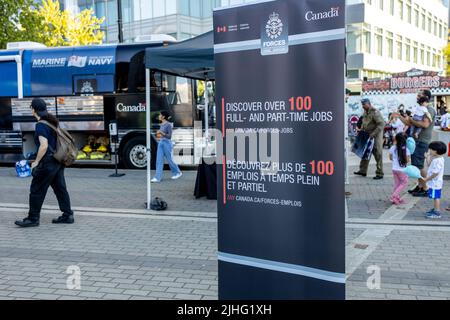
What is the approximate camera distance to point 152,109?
13.1m

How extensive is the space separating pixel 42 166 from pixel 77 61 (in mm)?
7922

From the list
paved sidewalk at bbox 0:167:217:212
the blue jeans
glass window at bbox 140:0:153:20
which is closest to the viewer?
paved sidewalk at bbox 0:167:217:212

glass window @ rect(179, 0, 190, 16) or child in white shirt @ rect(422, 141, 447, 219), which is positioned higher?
glass window @ rect(179, 0, 190, 16)

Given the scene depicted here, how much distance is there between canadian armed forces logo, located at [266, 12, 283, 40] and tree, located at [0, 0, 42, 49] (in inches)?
712

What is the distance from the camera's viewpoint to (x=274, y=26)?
2.95 m

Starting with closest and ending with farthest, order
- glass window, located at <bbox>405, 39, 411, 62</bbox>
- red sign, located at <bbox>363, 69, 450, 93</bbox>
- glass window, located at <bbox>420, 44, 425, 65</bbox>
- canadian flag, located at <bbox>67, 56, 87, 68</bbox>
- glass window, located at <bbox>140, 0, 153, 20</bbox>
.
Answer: canadian flag, located at <bbox>67, 56, 87, 68</bbox>, red sign, located at <bbox>363, 69, 450, 93</bbox>, glass window, located at <bbox>140, 0, 153, 20</bbox>, glass window, located at <bbox>405, 39, 411, 62</bbox>, glass window, located at <bbox>420, 44, 425, 65</bbox>

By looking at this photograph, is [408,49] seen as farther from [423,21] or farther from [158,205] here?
[158,205]

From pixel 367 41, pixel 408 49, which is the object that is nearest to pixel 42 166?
pixel 367 41

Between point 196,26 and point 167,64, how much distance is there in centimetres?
3175

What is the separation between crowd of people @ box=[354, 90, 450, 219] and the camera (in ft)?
23.4

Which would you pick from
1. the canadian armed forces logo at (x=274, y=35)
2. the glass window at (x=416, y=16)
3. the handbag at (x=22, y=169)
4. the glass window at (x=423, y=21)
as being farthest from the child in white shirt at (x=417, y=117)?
the glass window at (x=423, y=21)

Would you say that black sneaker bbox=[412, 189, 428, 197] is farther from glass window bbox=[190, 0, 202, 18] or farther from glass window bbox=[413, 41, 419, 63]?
glass window bbox=[413, 41, 419, 63]

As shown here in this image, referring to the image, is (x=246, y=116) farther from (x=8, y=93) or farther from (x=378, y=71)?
(x=378, y=71)

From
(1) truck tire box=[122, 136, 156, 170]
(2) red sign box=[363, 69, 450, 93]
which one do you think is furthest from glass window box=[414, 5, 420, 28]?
(1) truck tire box=[122, 136, 156, 170]
